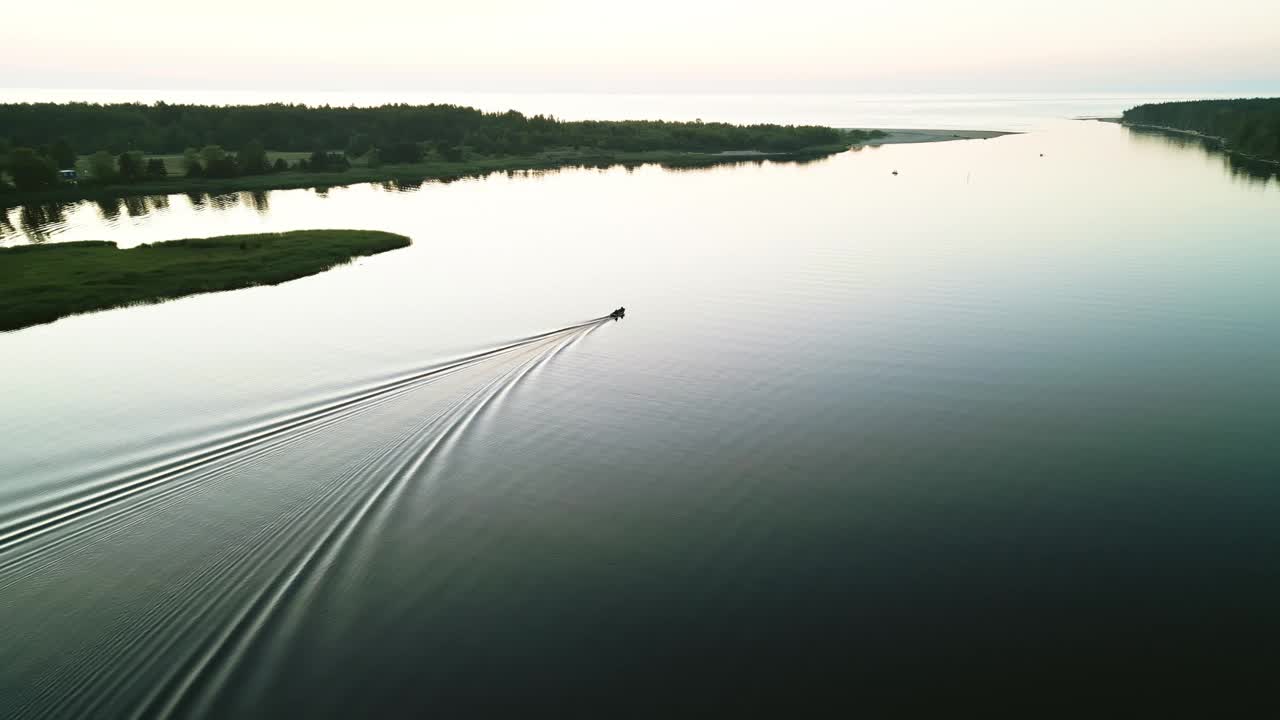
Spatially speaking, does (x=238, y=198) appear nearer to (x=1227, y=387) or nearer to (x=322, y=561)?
(x=322, y=561)

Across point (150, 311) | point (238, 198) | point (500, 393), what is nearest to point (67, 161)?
point (238, 198)

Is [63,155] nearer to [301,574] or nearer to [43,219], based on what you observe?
[43,219]

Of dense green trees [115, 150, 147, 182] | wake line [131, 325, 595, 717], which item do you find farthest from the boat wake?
dense green trees [115, 150, 147, 182]

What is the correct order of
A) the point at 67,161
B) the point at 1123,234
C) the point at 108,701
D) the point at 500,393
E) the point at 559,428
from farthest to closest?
the point at 67,161
the point at 1123,234
the point at 500,393
the point at 559,428
the point at 108,701

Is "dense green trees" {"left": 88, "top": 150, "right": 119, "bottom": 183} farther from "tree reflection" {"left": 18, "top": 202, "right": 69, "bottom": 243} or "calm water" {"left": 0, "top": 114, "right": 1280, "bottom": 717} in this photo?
"calm water" {"left": 0, "top": 114, "right": 1280, "bottom": 717}

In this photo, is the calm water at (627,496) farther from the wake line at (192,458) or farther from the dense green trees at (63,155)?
the dense green trees at (63,155)

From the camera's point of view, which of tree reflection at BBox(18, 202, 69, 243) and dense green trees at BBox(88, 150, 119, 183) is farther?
dense green trees at BBox(88, 150, 119, 183)
